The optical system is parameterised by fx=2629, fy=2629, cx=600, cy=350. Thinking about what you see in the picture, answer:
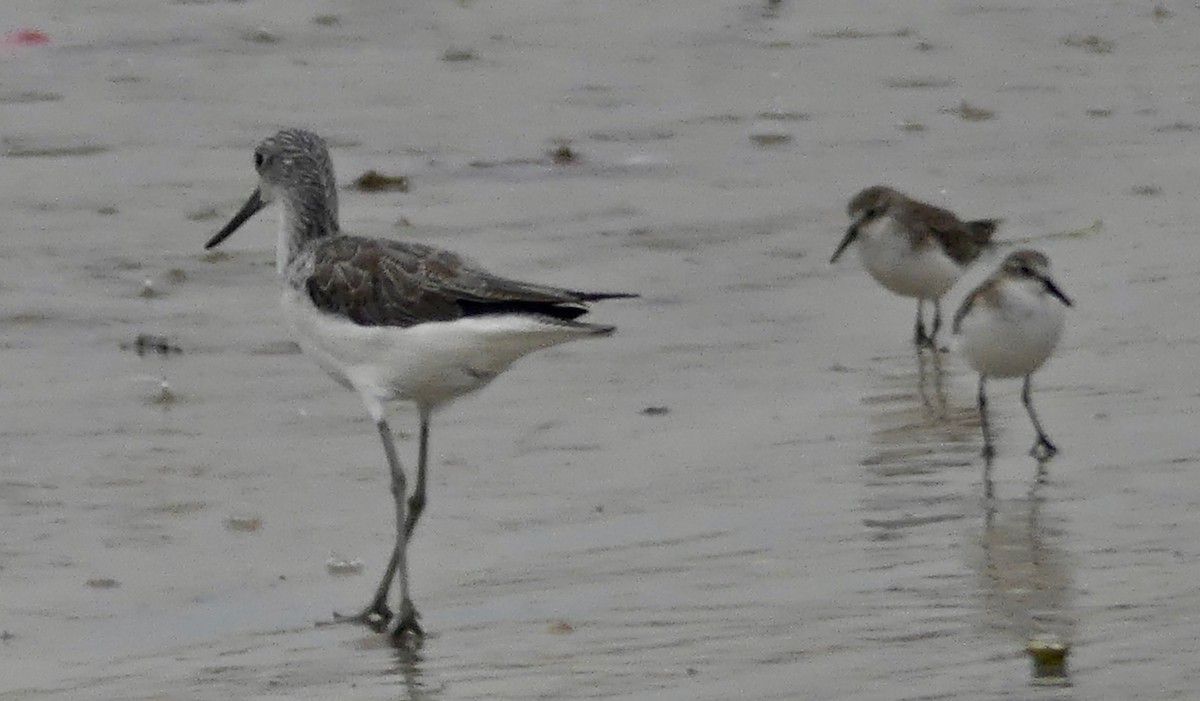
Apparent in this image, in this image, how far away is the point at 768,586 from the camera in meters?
8.01

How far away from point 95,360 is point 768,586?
4.03 meters

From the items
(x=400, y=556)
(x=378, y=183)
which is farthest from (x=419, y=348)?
(x=378, y=183)

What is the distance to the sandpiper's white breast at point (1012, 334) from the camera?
33.0 feet

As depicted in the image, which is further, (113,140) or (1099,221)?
(113,140)

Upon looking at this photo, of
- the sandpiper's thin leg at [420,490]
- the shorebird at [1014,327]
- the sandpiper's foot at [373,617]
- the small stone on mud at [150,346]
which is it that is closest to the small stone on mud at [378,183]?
the small stone on mud at [150,346]

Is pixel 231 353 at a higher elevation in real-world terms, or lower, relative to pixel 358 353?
lower

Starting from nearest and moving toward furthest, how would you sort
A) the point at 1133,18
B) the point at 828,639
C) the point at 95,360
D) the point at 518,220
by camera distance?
the point at 828,639, the point at 95,360, the point at 518,220, the point at 1133,18

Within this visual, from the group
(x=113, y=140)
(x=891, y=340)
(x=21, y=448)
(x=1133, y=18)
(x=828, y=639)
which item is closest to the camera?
(x=828, y=639)

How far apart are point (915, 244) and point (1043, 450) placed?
8.23 feet

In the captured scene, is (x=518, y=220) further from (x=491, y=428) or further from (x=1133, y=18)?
(x=1133, y=18)

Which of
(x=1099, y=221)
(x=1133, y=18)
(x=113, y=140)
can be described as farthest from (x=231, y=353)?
(x=1133, y=18)

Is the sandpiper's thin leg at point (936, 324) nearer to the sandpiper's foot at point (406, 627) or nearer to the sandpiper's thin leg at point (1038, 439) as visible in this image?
the sandpiper's thin leg at point (1038, 439)

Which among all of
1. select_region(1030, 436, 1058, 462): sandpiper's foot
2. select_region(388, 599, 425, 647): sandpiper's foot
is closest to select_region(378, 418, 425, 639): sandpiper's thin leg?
select_region(388, 599, 425, 647): sandpiper's foot

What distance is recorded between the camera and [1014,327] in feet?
32.9
